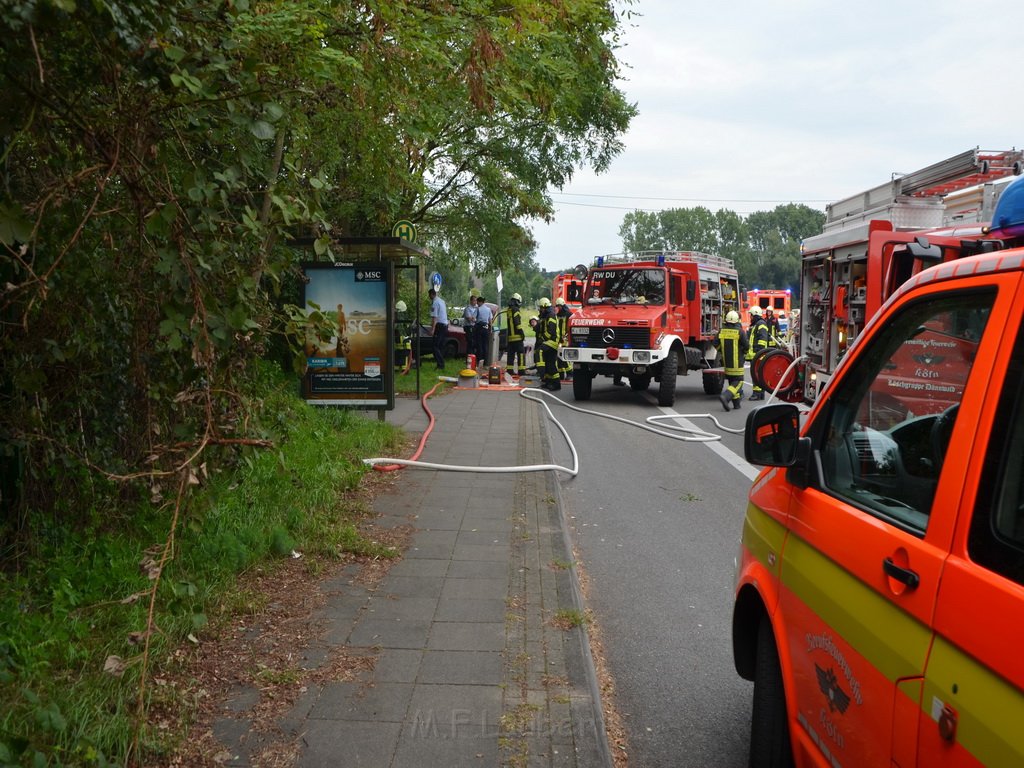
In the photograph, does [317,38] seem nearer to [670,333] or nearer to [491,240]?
[670,333]

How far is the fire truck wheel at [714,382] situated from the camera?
59.7 feet

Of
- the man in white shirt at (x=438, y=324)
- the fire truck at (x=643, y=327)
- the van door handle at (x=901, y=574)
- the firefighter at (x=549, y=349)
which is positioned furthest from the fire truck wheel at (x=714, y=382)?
the van door handle at (x=901, y=574)

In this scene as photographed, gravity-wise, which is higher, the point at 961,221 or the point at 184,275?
the point at 961,221

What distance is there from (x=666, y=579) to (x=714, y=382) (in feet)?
40.7

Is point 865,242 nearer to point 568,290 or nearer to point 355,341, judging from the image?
point 355,341

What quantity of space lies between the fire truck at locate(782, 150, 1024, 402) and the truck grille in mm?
4657

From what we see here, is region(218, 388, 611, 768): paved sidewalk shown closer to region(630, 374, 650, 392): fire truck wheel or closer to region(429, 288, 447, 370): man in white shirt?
region(630, 374, 650, 392): fire truck wheel

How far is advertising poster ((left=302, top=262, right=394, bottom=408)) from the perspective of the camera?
11469 millimetres

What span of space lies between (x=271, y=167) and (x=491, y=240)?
1526cm

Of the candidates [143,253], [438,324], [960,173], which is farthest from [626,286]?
[143,253]

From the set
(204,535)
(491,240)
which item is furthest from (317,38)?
(491,240)

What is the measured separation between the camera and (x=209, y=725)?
12.0 feet

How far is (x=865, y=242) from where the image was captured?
9.52 m

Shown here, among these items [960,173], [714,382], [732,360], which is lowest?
[714,382]
